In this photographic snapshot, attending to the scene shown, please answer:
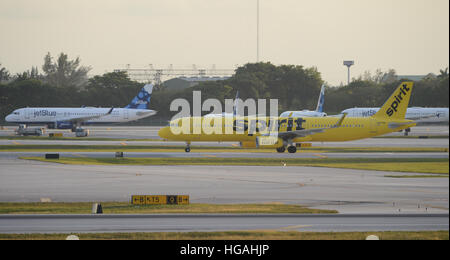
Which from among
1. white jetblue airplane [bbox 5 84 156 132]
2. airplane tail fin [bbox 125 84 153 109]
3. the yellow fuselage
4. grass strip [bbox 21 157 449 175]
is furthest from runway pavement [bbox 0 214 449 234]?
airplane tail fin [bbox 125 84 153 109]

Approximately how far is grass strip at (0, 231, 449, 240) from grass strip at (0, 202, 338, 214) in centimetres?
485

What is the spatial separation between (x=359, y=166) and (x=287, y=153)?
13193 millimetres

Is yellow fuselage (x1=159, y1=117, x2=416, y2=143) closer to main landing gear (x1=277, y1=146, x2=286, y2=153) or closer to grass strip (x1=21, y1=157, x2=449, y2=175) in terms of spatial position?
main landing gear (x1=277, y1=146, x2=286, y2=153)

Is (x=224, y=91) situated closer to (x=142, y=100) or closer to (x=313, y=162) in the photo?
(x=142, y=100)

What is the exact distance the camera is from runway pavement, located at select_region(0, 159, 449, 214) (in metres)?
30.0

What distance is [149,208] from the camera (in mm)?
28078

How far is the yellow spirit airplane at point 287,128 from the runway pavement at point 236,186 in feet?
51.0

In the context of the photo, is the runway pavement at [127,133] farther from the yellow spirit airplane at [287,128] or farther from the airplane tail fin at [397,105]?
the yellow spirit airplane at [287,128]


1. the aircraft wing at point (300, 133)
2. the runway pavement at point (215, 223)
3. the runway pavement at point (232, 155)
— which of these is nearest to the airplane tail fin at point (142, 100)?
the runway pavement at point (232, 155)

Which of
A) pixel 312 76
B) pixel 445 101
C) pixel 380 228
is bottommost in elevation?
pixel 380 228

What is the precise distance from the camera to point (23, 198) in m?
30.5

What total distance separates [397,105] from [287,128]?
12.1m
